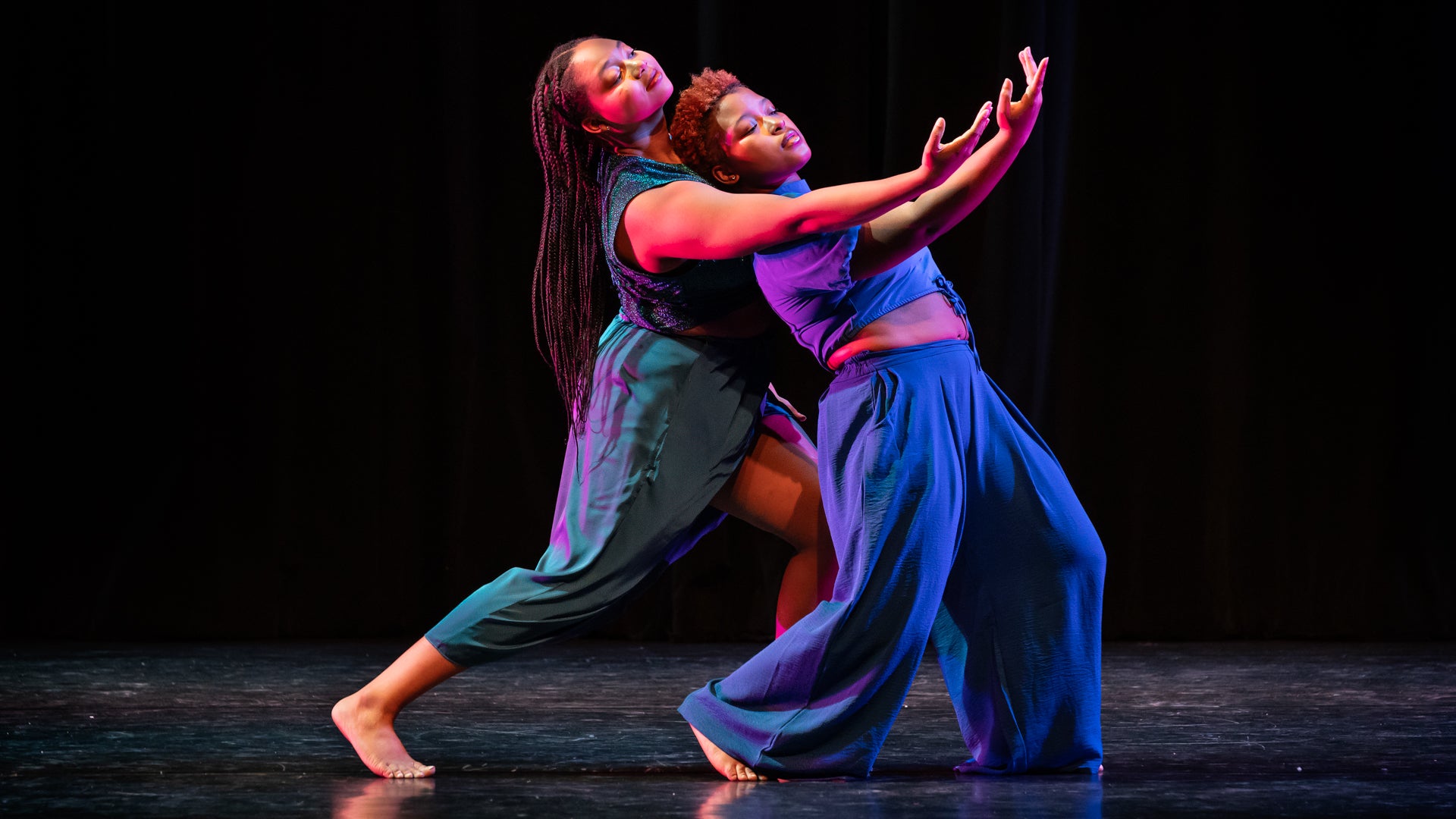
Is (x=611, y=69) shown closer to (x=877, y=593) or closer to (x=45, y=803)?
(x=877, y=593)

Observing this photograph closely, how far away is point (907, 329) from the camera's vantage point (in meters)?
2.26

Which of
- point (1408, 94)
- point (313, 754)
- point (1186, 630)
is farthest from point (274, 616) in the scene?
point (1408, 94)

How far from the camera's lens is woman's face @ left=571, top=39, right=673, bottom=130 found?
2258 mm

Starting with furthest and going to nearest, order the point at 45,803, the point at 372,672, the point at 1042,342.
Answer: the point at 1042,342
the point at 372,672
the point at 45,803

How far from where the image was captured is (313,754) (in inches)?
98.1

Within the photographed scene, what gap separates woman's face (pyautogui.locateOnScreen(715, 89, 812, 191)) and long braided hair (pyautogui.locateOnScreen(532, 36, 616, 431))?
0.74ft

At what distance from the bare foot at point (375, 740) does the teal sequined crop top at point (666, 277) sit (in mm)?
729

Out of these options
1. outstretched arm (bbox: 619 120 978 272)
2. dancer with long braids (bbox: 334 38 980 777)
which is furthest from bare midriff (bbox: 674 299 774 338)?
outstretched arm (bbox: 619 120 978 272)

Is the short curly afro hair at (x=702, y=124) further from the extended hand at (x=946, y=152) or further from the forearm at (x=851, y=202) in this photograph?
the extended hand at (x=946, y=152)

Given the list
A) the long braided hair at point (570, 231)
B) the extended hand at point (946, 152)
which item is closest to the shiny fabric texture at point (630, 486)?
the long braided hair at point (570, 231)

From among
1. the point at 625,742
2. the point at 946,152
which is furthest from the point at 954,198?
the point at 625,742

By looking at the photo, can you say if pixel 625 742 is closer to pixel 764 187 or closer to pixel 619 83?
pixel 764 187

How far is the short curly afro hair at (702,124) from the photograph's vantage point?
2.27 meters

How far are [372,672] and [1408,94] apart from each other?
324 centimetres
